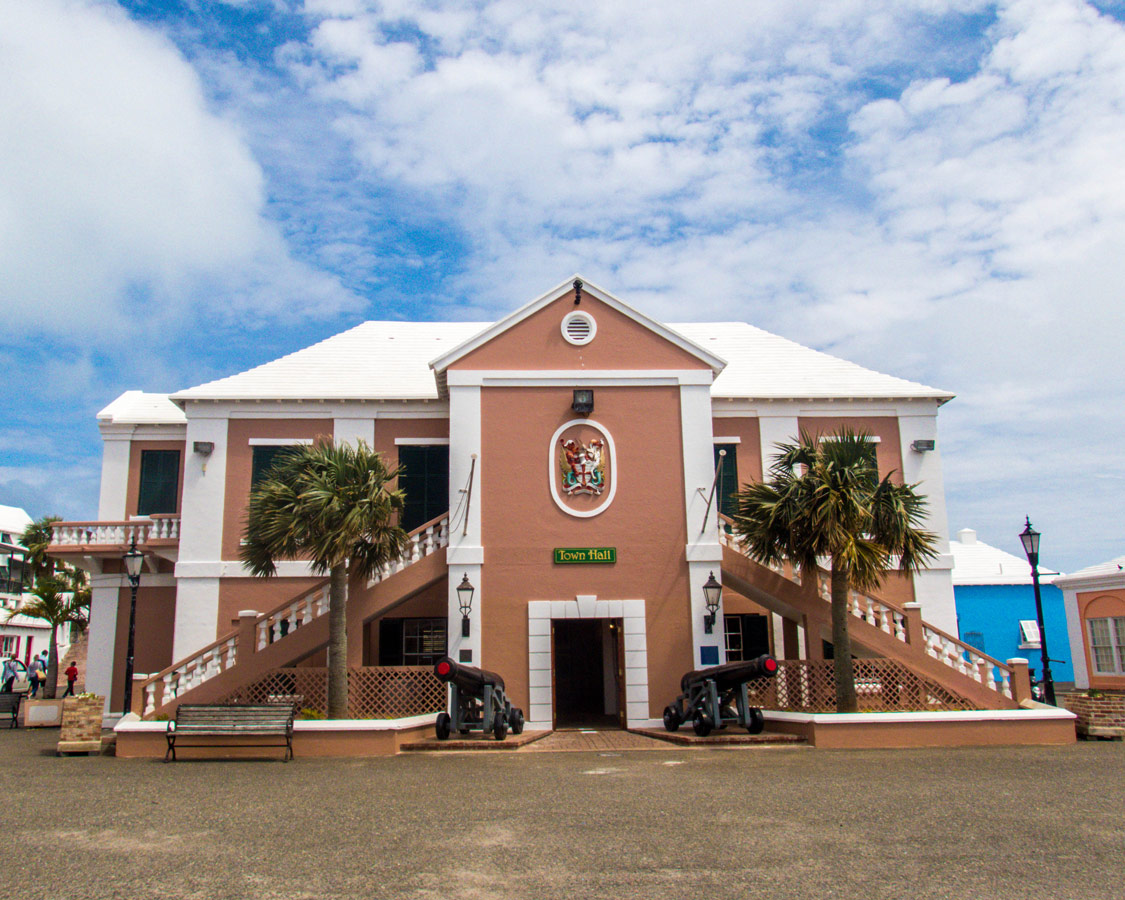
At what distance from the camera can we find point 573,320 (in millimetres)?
17422

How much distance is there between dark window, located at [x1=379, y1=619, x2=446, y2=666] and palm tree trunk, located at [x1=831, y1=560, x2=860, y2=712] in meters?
8.24

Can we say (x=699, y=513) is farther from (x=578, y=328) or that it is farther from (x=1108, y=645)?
(x=1108, y=645)

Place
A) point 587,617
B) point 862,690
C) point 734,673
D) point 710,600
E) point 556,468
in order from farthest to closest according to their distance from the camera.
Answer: point 556,468 < point 587,617 < point 710,600 < point 862,690 < point 734,673

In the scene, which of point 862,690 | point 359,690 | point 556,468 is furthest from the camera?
point 556,468

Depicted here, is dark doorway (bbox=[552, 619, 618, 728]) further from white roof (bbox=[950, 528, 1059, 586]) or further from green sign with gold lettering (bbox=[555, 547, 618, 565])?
white roof (bbox=[950, 528, 1059, 586])

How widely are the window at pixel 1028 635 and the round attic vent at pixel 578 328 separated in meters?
21.2

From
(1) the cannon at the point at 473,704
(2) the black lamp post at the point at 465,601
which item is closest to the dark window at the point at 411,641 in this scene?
(2) the black lamp post at the point at 465,601

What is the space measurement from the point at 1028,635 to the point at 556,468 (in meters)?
21.4

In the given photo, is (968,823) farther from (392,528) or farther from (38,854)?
(392,528)

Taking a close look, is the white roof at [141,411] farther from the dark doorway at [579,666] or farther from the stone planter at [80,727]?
the dark doorway at [579,666]

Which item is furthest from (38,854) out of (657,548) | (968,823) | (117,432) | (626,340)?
(117,432)

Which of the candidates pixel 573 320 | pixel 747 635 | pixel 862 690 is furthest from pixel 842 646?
pixel 573 320

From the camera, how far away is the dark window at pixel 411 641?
1831 centimetres

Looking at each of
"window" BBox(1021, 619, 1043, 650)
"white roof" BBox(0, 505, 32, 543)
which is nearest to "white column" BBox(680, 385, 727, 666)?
"window" BBox(1021, 619, 1043, 650)
